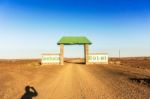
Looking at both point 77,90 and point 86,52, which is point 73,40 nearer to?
point 86,52

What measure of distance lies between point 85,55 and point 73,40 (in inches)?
213

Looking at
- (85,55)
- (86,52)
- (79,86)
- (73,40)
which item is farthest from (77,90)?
(73,40)

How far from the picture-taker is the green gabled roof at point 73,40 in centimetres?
4300

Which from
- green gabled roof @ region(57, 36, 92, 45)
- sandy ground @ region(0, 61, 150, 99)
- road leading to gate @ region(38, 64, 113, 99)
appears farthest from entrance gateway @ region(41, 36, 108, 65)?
road leading to gate @ region(38, 64, 113, 99)

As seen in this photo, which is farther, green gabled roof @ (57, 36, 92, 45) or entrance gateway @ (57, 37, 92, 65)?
green gabled roof @ (57, 36, 92, 45)

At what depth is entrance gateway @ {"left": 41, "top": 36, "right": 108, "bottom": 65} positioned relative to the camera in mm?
42438

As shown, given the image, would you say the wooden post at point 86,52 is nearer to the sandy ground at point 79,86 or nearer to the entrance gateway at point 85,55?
the entrance gateway at point 85,55

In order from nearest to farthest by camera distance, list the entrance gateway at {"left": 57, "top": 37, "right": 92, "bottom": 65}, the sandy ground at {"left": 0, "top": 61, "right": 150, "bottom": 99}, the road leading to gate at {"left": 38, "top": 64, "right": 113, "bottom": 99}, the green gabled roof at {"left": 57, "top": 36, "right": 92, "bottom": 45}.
Result: the road leading to gate at {"left": 38, "top": 64, "right": 113, "bottom": 99} < the sandy ground at {"left": 0, "top": 61, "right": 150, "bottom": 99} < the entrance gateway at {"left": 57, "top": 37, "right": 92, "bottom": 65} < the green gabled roof at {"left": 57, "top": 36, "right": 92, "bottom": 45}

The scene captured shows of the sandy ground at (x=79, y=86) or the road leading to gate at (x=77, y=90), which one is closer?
the road leading to gate at (x=77, y=90)

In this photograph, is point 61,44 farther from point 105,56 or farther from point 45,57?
point 105,56

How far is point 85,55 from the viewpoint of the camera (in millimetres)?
43125

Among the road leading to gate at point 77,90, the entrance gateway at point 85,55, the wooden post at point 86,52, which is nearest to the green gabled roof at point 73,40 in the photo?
the entrance gateway at point 85,55

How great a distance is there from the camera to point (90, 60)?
4347 centimetres

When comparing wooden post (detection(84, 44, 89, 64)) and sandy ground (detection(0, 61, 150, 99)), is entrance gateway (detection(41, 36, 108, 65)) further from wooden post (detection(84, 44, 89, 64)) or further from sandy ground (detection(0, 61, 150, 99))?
sandy ground (detection(0, 61, 150, 99))
